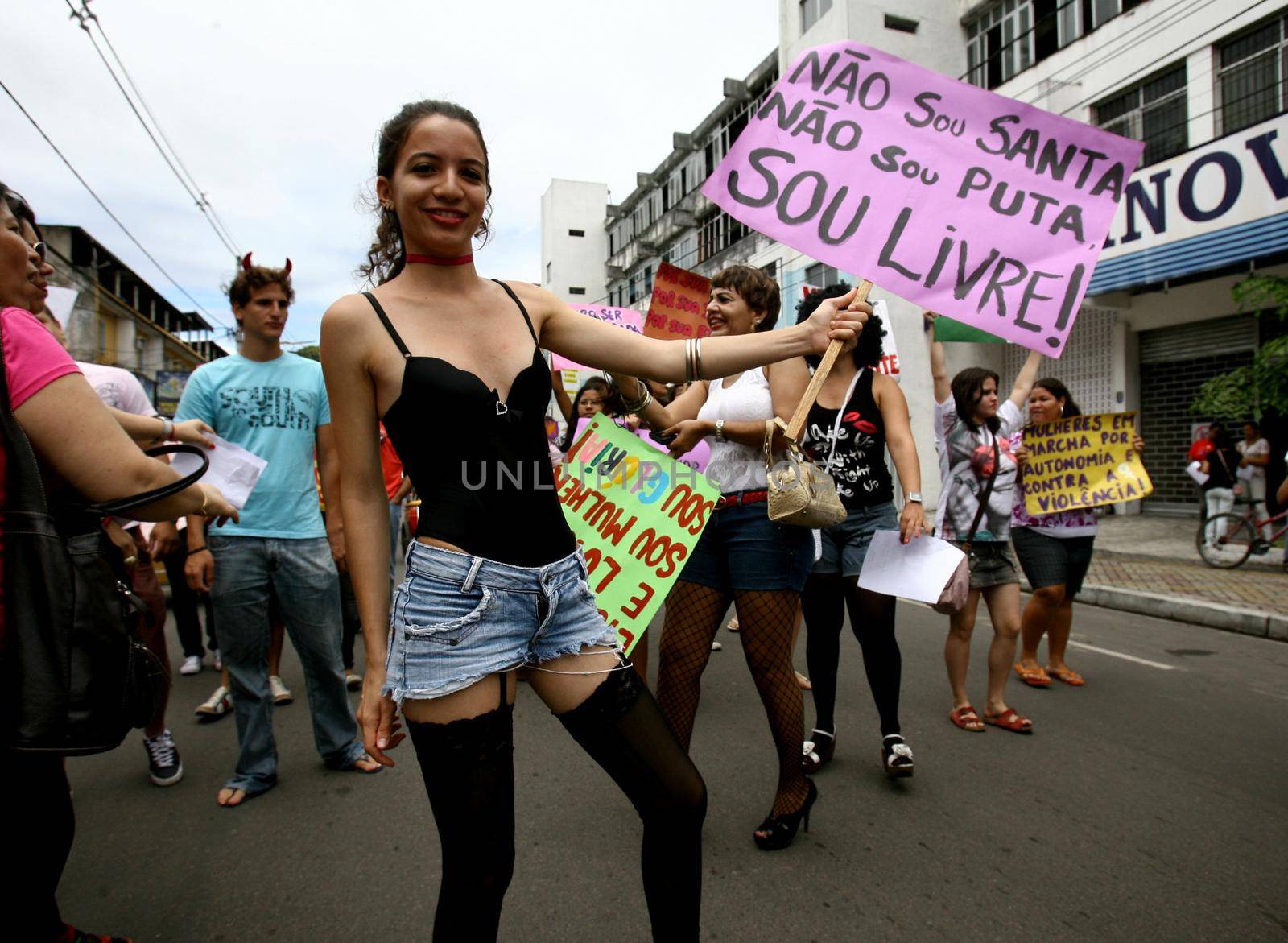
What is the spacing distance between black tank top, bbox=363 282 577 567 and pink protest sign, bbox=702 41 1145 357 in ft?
3.54

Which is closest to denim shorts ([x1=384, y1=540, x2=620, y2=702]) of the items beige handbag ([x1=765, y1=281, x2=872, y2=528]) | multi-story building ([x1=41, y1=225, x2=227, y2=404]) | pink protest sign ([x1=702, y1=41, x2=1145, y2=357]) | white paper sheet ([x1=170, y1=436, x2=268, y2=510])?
beige handbag ([x1=765, y1=281, x2=872, y2=528])

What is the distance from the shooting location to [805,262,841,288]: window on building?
68.5 feet

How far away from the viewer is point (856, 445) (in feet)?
11.0

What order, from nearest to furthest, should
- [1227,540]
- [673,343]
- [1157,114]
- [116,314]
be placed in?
[673,343], [1227,540], [1157,114], [116,314]

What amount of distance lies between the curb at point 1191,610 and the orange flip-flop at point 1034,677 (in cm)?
291

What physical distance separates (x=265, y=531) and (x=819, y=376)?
2.41m

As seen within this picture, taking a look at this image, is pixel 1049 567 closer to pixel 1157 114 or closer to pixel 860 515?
pixel 860 515

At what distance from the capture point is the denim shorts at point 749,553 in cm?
278

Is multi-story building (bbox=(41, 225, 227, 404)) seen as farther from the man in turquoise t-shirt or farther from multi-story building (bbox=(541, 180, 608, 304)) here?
the man in turquoise t-shirt

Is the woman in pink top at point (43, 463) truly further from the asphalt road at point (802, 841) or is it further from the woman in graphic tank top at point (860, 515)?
the woman in graphic tank top at point (860, 515)

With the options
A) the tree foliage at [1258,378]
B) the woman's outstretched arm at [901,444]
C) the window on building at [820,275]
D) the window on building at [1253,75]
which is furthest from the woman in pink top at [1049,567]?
the window on building at [820,275]

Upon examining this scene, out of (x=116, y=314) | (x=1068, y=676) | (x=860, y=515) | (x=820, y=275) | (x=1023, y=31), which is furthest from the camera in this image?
(x=116, y=314)

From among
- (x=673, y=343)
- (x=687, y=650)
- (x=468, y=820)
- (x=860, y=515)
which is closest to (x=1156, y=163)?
(x=860, y=515)

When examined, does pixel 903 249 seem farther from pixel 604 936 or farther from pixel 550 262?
pixel 550 262
